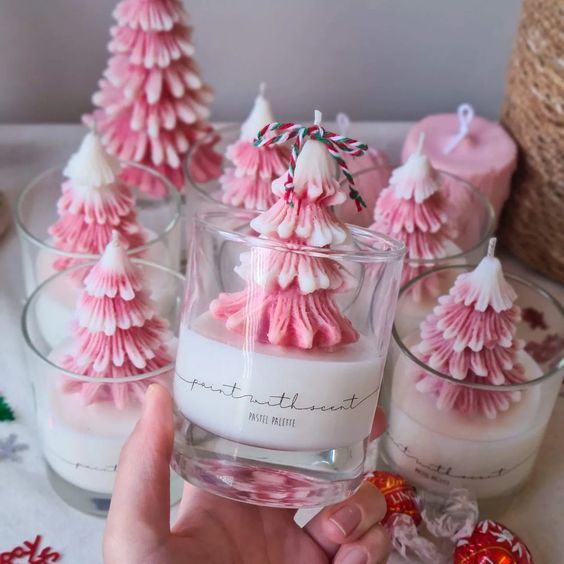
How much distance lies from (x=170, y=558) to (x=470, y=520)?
0.28 meters

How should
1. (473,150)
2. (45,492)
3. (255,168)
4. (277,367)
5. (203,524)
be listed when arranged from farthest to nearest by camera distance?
(473,150)
(255,168)
(45,492)
(203,524)
(277,367)

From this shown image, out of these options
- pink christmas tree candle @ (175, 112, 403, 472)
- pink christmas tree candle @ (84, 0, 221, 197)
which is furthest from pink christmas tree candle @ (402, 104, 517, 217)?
pink christmas tree candle @ (175, 112, 403, 472)

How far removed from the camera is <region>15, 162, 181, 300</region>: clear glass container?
0.82 m

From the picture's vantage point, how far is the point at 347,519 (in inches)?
26.4

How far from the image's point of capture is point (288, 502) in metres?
0.56

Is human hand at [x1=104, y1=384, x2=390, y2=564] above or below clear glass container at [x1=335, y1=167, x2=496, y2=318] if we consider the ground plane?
below

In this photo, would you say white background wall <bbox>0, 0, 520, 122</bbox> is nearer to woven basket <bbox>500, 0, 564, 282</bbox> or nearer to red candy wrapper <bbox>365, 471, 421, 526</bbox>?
woven basket <bbox>500, 0, 564, 282</bbox>

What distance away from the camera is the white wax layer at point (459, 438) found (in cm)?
72

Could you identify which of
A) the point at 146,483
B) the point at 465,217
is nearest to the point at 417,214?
the point at 465,217

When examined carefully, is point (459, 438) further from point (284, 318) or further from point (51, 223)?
point (51, 223)

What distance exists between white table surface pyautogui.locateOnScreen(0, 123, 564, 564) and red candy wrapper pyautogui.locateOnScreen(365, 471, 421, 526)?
0.10 m

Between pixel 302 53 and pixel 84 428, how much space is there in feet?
2.18

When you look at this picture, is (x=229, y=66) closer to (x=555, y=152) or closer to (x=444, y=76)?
(x=444, y=76)

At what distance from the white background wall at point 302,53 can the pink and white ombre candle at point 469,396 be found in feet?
1.77
